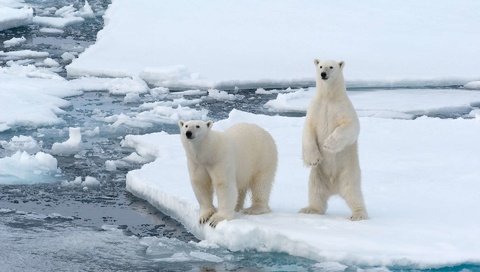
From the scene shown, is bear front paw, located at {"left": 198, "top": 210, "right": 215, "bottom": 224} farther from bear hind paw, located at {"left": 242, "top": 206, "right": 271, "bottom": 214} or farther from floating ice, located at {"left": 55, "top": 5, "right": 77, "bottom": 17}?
floating ice, located at {"left": 55, "top": 5, "right": 77, "bottom": 17}

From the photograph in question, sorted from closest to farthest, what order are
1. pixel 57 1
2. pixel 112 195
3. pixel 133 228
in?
pixel 133 228 < pixel 112 195 < pixel 57 1

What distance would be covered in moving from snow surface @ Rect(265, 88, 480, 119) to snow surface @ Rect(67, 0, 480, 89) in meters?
0.50

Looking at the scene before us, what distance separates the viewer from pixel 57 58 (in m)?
12.8

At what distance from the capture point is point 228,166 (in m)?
5.48

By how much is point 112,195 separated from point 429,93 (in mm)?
5242

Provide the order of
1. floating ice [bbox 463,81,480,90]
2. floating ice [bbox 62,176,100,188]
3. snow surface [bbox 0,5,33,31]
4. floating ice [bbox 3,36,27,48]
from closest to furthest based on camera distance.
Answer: floating ice [bbox 62,176,100,188] < floating ice [bbox 463,81,480,90] < floating ice [bbox 3,36,27,48] < snow surface [bbox 0,5,33,31]

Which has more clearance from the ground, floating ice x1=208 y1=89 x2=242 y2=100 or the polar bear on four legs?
floating ice x1=208 y1=89 x2=242 y2=100

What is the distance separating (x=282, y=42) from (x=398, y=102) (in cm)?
313

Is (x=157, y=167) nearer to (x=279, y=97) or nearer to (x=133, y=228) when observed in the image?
(x=133, y=228)

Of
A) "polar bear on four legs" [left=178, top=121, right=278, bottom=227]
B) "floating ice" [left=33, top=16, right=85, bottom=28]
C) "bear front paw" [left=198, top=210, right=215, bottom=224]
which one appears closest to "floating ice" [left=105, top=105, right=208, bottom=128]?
"polar bear on four legs" [left=178, top=121, right=278, bottom=227]

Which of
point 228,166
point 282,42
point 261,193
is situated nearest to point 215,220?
point 228,166

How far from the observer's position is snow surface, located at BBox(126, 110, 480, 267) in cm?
511

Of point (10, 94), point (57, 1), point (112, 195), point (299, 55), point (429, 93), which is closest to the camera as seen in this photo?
point (112, 195)

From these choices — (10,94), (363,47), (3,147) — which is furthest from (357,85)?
(3,147)
